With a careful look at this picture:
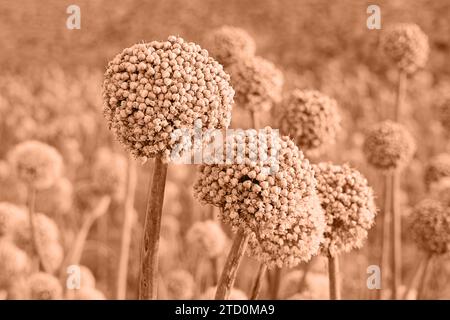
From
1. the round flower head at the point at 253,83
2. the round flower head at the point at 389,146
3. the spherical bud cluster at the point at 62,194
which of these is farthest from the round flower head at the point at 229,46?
the spherical bud cluster at the point at 62,194

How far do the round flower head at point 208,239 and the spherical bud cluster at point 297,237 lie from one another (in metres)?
0.40

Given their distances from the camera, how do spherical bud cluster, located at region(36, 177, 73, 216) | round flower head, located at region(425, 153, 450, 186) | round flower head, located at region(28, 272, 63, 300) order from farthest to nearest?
spherical bud cluster, located at region(36, 177, 73, 216), round flower head, located at region(425, 153, 450, 186), round flower head, located at region(28, 272, 63, 300)

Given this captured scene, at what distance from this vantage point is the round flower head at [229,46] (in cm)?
105

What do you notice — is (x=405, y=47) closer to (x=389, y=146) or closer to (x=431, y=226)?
(x=389, y=146)

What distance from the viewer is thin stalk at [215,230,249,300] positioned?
72cm

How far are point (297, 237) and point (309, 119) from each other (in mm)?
336

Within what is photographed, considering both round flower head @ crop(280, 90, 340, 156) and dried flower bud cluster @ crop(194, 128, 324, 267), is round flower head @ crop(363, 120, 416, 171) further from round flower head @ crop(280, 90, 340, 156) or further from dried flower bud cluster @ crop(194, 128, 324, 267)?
dried flower bud cluster @ crop(194, 128, 324, 267)

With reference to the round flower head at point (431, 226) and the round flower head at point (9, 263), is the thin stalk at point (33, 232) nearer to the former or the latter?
the round flower head at point (9, 263)

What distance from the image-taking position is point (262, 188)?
666 millimetres

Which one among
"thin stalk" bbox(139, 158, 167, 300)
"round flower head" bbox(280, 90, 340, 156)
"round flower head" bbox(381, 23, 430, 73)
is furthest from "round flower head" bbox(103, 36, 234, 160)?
"round flower head" bbox(381, 23, 430, 73)

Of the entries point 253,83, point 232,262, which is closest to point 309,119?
point 253,83

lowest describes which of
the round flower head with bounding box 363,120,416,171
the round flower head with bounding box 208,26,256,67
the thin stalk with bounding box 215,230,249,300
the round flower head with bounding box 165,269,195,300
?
the round flower head with bounding box 165,269,195,300

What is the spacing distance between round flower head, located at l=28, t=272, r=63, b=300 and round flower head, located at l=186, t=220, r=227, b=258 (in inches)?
11.7

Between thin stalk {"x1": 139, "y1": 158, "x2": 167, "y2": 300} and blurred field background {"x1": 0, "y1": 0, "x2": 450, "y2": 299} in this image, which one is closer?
thin stalk {"x1": 139, "y1": 158, "x2": 167, "y2": 300}
